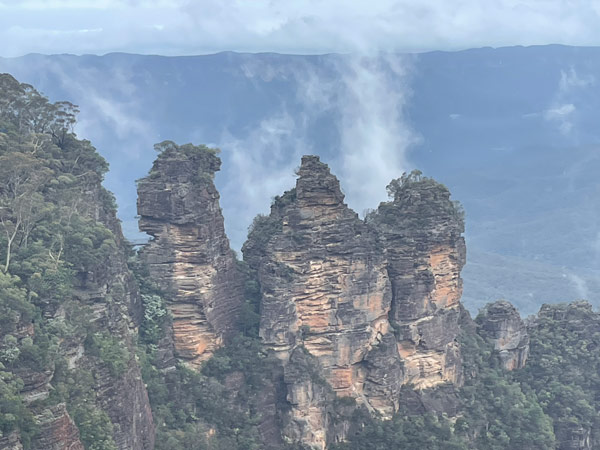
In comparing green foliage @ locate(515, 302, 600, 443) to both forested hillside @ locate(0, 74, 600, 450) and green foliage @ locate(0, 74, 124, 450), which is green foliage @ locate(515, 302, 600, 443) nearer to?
forested hillside @ locate(0, 74, 600, 450)

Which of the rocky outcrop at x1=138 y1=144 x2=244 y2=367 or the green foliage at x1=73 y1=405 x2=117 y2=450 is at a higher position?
the rocky outcrop at x1=138 y1=144 x2=244 y2=367

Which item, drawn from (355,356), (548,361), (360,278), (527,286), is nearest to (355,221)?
(360,278)

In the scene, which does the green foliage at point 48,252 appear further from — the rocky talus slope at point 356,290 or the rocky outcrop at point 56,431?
the rocky talus slope at point 356,290

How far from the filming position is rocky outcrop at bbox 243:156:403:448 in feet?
158

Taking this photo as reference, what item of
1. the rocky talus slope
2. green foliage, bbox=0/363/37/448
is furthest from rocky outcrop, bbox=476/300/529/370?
green foliage, bbox=0/363/37/448

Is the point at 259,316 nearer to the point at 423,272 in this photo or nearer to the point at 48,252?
the point at 423,272

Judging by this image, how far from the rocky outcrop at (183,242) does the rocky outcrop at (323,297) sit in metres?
3.64

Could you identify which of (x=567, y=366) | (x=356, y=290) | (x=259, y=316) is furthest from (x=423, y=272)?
(x=567, y=366)

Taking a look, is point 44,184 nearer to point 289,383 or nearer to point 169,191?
point 169,191

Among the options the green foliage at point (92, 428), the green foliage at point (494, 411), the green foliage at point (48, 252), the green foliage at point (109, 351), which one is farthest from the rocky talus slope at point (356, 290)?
the green foliage at point (92, 428)

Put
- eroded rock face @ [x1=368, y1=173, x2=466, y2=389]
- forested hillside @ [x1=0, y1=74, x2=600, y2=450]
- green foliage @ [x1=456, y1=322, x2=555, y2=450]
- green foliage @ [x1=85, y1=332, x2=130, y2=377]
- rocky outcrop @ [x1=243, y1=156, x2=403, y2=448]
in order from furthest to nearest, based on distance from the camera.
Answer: green foliage @ [x1=456, y1=322, x2=555, y2=450] → eroded rock face @ [x1=368, y1=173, x2=466, y2=389] → rocky outcrop @ [x1=243, y1=156, x2=403, y2=448] → forested hillside @ [x1=0, y1=74, x2=600, y2=450] → green foliage @ [x1=85, y1=332, x2=130, y2=377]

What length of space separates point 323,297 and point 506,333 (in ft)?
54.5

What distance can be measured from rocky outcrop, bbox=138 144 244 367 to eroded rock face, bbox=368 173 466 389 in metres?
10.9

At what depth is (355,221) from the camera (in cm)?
4984
